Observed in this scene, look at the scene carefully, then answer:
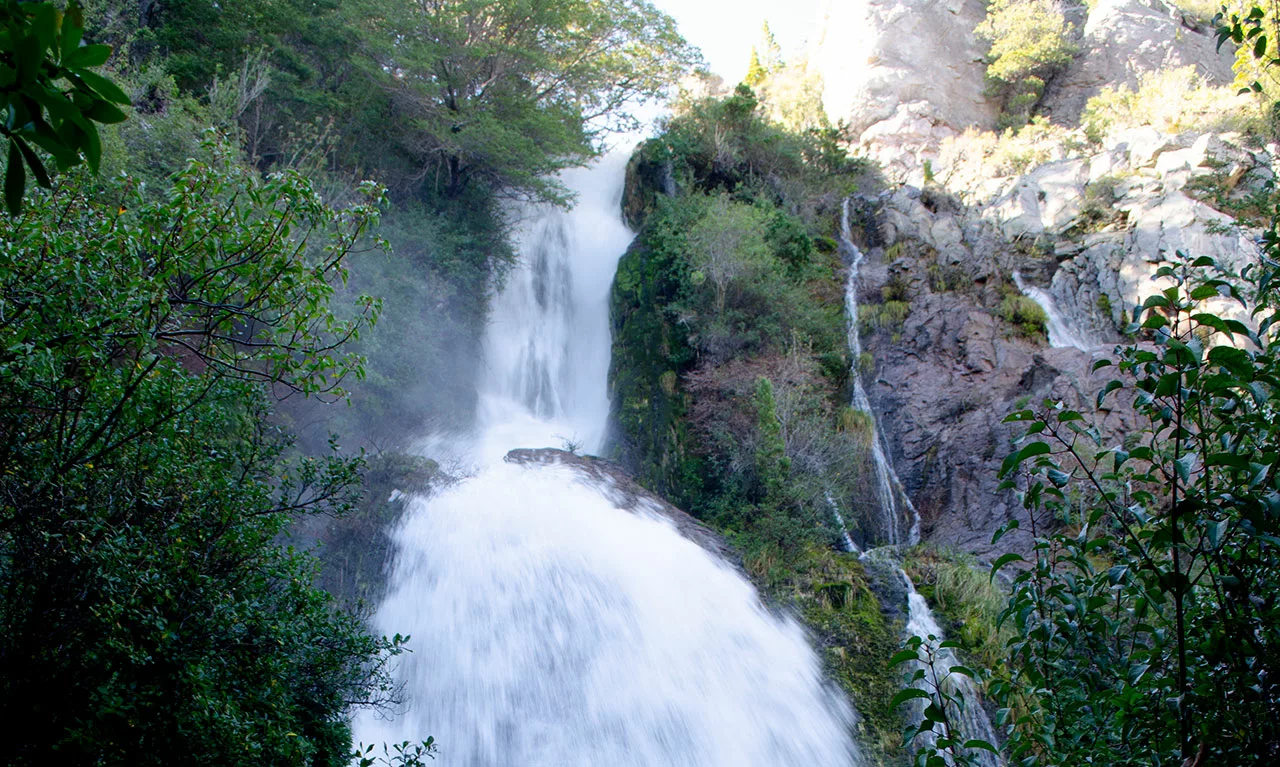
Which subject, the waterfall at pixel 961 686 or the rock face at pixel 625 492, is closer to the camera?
the waterfall at pixel 961 686

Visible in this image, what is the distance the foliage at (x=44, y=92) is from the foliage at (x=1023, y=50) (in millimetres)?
34588

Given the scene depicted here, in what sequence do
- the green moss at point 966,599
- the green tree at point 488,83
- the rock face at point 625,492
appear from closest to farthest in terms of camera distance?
the green moss at point 966,599 → the rock face at point 625,492 → the green tree at point 488,83

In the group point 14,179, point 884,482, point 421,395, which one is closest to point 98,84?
point 14,179

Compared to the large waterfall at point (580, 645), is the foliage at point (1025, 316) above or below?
above

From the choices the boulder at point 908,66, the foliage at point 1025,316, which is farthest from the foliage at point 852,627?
the boulder at point 908,66

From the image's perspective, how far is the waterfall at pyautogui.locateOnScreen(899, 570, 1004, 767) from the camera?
7.30 meters

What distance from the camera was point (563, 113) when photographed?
61.6 ft

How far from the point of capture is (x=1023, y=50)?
29234 millimetres

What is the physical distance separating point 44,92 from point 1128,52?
37549 millimetres

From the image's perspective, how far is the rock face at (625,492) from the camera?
1092 cm

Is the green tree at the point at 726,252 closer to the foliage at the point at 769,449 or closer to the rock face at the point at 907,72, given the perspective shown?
the foliage at the point at 769,449

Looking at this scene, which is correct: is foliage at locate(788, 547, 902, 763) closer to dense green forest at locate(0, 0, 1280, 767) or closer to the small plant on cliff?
dense green forest at locate(0, 0, 1280, 767)

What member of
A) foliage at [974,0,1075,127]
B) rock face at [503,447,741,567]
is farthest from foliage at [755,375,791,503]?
foliage at [974,0,1075,127]

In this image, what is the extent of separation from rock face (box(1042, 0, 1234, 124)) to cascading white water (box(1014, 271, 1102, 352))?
16915 mm
